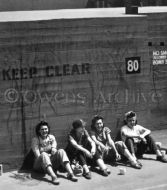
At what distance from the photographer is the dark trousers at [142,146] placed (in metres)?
10.7

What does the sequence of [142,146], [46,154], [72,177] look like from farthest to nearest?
1. [142,146]
2. [46,154]
3. [72,177]

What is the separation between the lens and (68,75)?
10.8 m

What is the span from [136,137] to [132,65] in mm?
1598

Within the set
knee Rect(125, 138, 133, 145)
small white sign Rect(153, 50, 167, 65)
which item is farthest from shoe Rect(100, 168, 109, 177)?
small white sign Rect(153, 50, 167, 65)

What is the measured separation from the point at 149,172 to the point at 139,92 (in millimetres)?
2059

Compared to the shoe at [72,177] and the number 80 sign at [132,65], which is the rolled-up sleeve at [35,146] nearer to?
the shoe at [72,177]

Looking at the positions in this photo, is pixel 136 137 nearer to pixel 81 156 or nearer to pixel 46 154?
pixel 81 156

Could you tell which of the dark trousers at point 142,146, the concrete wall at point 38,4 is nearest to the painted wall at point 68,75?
the dark trousers at point 142,146

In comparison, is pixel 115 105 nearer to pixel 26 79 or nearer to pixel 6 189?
pixel 26 79

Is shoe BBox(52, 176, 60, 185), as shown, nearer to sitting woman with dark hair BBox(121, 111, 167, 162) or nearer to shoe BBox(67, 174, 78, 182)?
shoe BBox(67, 174, 78, 182)

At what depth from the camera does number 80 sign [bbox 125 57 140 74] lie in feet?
37.7

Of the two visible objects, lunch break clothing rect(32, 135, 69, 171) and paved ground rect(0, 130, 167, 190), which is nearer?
paved ground rect(0, 130, 167, 190)

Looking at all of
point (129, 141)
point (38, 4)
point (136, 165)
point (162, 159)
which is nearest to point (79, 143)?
point (129, 141)

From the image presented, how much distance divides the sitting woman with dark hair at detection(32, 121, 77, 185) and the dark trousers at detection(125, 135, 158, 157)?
1.47 metres
